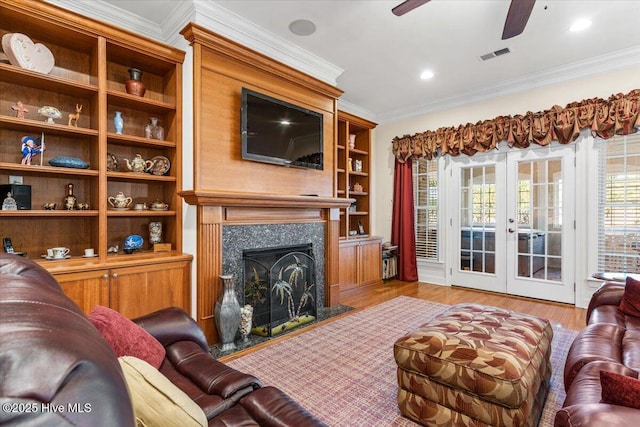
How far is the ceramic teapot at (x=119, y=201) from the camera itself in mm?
2850

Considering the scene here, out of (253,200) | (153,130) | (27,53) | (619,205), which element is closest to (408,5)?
(253,200)

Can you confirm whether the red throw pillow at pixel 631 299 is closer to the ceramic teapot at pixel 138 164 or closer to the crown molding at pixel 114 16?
the ceramic teapot at pixel 138 164

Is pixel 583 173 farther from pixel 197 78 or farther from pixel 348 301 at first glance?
pixel 197 78

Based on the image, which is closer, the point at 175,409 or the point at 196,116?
the point at 175,409

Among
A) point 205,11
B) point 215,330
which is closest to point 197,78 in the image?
point 205,11

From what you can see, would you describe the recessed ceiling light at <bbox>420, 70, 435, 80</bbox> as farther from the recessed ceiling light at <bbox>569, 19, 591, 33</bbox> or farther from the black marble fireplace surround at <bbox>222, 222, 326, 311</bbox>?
the black marble fireplace surround at <bbox>222, 222, 326, 311</bbox>

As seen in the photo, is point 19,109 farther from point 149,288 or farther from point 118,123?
point 149,288

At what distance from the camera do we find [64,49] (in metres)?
2.73

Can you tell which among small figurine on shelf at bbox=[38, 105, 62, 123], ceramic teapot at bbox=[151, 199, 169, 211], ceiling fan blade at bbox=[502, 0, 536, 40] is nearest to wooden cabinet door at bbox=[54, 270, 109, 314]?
ceramic teapot at bbox=[151, 199, 169, 211]

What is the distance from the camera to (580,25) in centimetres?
306

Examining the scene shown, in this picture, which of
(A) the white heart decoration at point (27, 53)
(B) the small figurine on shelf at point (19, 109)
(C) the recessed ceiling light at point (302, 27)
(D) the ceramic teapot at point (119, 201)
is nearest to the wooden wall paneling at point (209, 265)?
(D) the ceramic teapot at point (119, 201)

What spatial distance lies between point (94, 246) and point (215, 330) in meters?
1.27

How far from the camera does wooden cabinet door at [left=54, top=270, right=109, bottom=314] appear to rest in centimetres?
229

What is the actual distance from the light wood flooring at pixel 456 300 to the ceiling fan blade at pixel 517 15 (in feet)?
9.47
